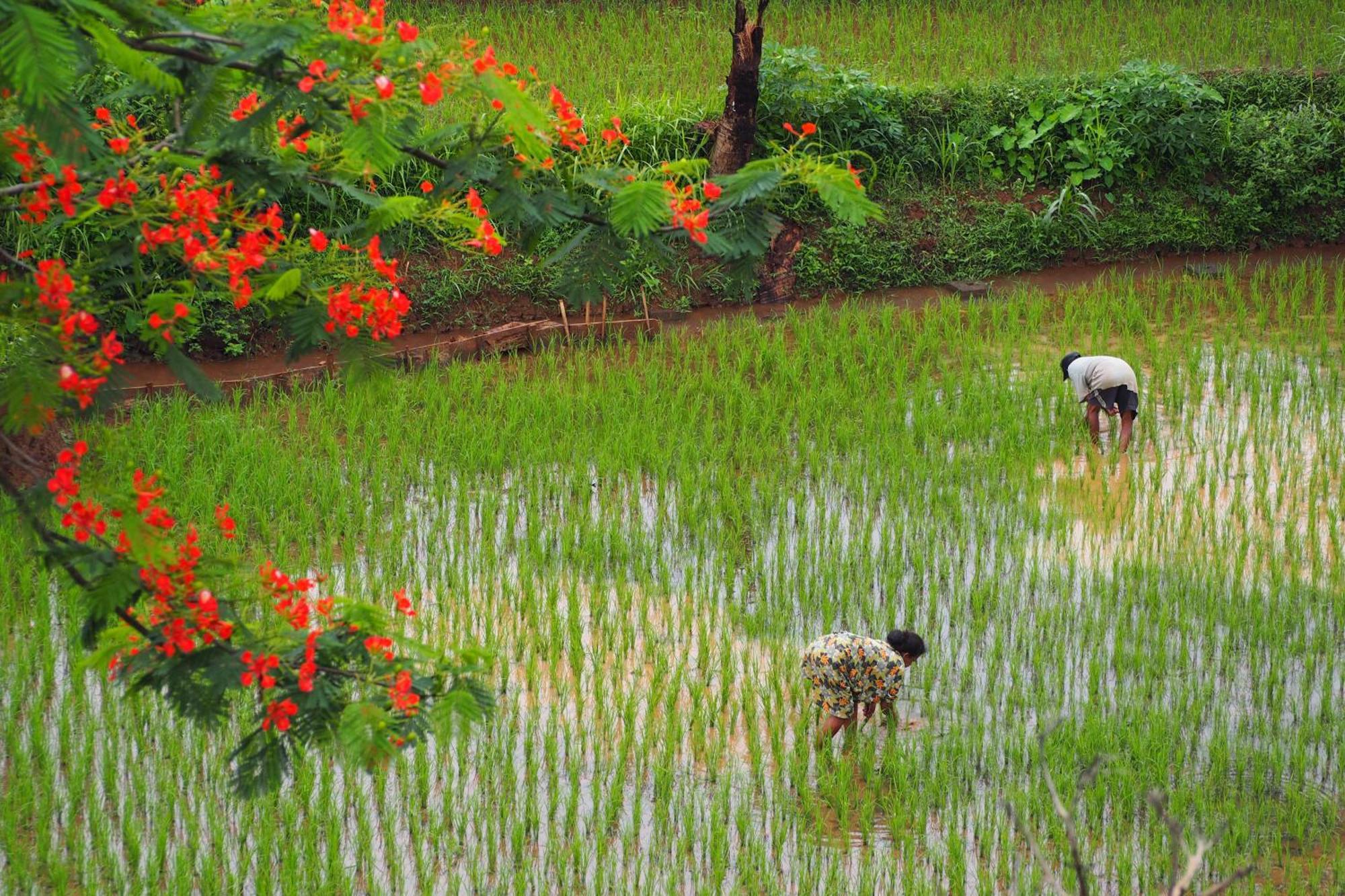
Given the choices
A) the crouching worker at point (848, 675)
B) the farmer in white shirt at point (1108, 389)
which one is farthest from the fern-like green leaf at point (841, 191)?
the farmer in white shirt at point (1108, 389)

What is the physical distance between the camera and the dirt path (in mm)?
8992

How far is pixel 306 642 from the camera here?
2.91 meters

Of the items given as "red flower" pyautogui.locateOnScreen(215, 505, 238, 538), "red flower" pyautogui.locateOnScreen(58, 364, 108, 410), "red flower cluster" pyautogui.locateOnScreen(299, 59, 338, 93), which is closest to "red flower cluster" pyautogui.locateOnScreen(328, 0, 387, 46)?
"red flower cluster" pyautogui.locateOnScreen(299, 59, 338, 93)

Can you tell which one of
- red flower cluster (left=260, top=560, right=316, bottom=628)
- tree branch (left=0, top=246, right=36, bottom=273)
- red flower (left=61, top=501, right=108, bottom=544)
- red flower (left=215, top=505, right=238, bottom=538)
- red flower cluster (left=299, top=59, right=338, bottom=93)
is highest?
red flower cluster (left=299, top=59, right=338, bottom=93)

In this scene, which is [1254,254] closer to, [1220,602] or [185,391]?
[1220,602]

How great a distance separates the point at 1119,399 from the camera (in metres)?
7.37

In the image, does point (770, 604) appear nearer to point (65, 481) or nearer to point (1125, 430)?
point (1125, 430)

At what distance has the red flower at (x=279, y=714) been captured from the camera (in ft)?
9.28

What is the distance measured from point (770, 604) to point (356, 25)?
3.87m

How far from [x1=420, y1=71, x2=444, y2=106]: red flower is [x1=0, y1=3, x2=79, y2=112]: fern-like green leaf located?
1.82 feet

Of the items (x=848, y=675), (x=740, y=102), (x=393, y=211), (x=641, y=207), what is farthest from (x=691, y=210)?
(x=740, y=102)

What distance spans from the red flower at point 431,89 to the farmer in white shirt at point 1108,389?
17.3 feet

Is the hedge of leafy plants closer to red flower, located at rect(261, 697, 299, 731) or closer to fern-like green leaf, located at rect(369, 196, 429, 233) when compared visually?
fern-like green leaf, located at rect(369, 196, 429, 233)

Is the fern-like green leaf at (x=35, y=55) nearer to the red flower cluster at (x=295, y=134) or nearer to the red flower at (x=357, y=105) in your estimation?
the red flower at (x=357, y=105)
